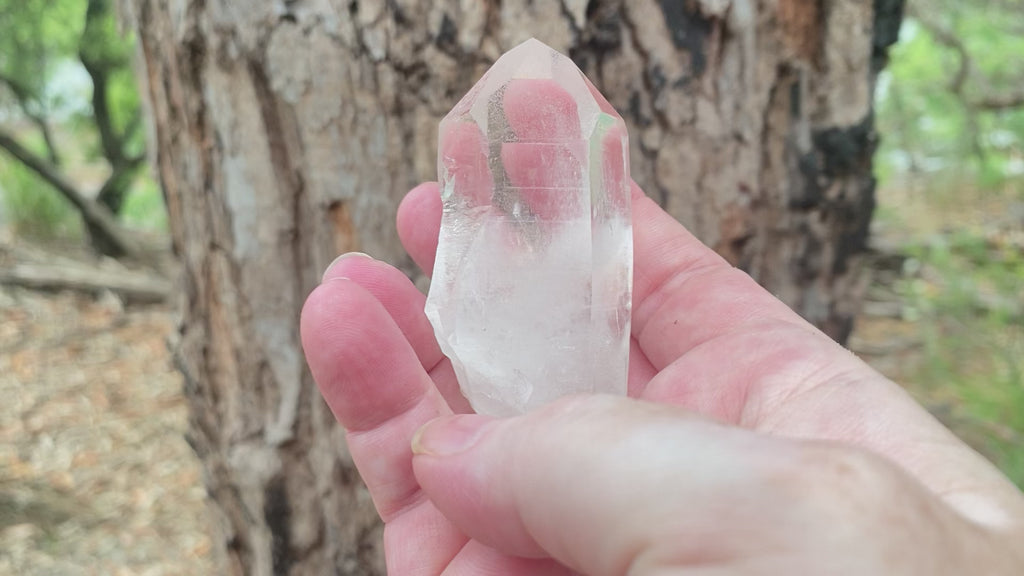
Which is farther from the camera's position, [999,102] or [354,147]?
[999,102]

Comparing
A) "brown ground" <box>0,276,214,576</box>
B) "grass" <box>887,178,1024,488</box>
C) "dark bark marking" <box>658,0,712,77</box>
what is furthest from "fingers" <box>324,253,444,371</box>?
"grass" <box>887,178,1024,488</box>

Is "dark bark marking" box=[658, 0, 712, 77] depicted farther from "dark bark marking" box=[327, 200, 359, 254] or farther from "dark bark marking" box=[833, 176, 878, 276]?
"dark bark marking" box=[327, 200, 359, 254]

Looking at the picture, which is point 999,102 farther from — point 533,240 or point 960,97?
point 533,240

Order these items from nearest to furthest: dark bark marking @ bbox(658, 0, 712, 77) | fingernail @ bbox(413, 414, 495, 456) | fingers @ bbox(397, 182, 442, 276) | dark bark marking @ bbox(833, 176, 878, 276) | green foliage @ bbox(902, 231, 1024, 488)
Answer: fingernail @ bbox(413, 414, 495, 456) → fingers @ bbox(397, 182, 442, 276) → dark bark marking @ bbox(658, 0, 712, 77) → dark bark marking @ bbox(833, 176, 878, 276) → green foliage @ bbox(902, 231, 1024, 488)

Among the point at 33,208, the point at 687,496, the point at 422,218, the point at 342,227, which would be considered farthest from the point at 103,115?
the point at 687,496

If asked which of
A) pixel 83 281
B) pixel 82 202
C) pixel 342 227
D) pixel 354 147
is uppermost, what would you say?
pixel 354 147

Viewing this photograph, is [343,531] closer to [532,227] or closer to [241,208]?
[241,208]
